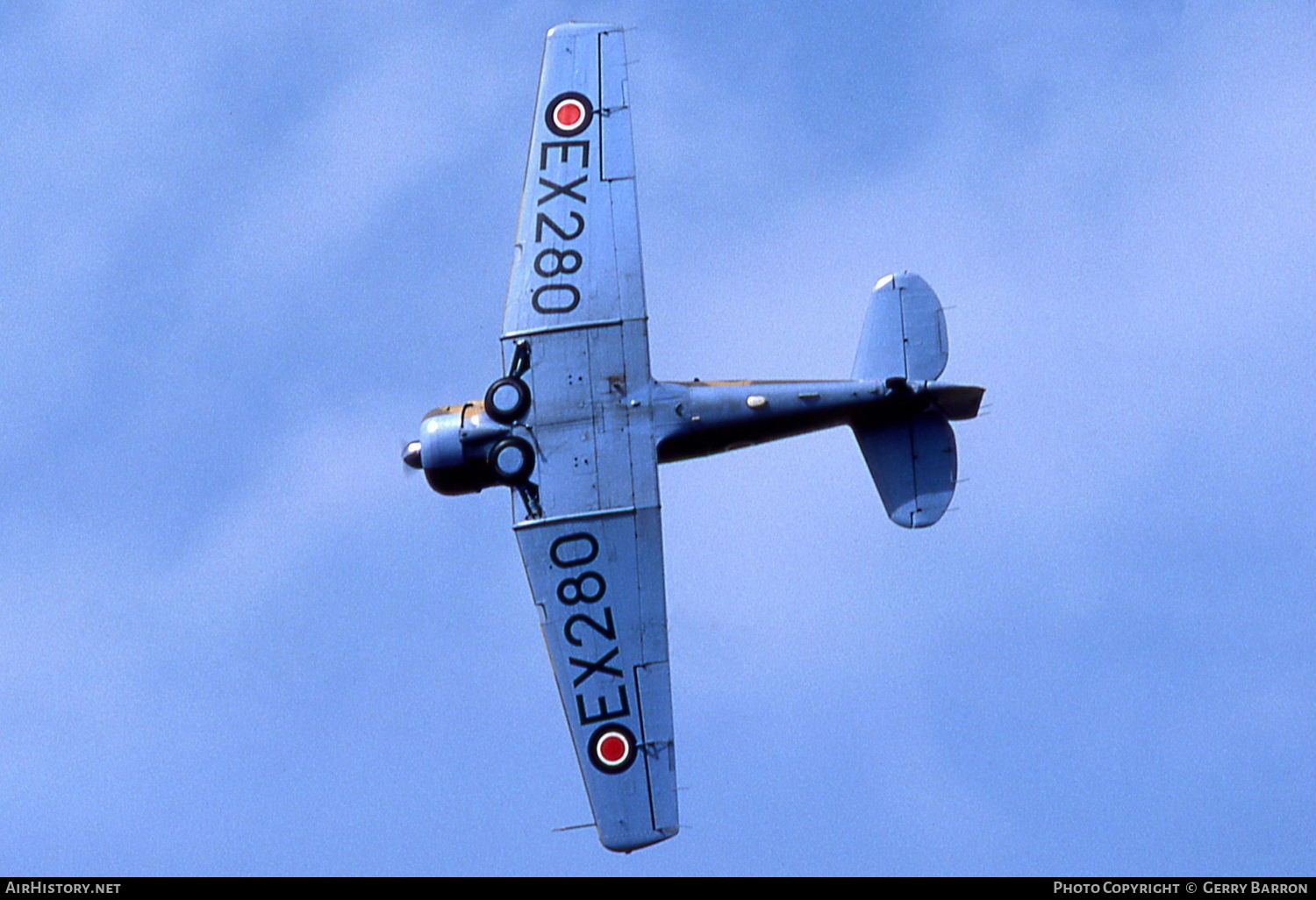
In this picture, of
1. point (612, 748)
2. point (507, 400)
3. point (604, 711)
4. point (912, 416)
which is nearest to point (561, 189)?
point (507, 400)

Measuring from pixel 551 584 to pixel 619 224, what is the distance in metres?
6.20

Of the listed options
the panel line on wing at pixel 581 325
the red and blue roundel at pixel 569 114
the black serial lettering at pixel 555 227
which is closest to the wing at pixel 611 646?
the panel line on wing at pixel 581 325

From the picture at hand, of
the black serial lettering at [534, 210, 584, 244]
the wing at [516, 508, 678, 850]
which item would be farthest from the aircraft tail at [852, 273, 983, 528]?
the black serial lettering at [534, 210, 584, 244]

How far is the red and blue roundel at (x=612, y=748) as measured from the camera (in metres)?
39.0

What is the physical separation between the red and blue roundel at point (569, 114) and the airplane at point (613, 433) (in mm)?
646

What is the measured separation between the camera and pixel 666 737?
128 feet

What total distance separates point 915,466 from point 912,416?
2.73 ft

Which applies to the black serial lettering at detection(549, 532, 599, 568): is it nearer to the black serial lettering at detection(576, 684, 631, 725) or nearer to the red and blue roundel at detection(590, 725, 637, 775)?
the black serial lettering at detection(576, 684, 631, 725)

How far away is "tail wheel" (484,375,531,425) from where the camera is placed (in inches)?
1575

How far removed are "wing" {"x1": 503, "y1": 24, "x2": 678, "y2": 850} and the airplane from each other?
28 mm

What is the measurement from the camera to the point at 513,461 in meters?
39.8
